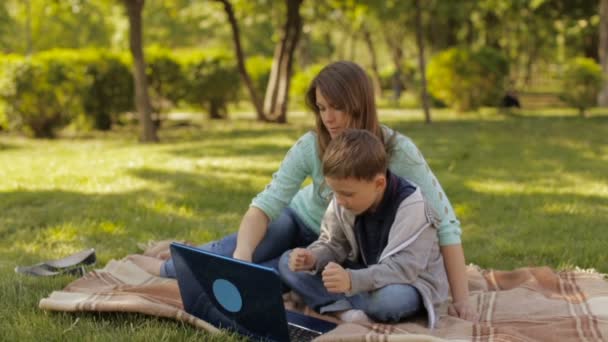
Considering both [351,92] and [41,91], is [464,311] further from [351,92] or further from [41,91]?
[41,91]

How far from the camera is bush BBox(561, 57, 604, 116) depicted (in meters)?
15.1

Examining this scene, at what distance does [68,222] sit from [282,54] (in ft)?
32.4

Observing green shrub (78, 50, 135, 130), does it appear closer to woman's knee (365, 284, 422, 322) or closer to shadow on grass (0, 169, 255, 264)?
shadow on grass (0, 169, 255, 264)

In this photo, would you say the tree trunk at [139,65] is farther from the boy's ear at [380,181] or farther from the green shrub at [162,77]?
the boy's ear at [380,181]

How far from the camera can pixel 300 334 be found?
9.61 feet

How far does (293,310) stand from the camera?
3281 millimetres

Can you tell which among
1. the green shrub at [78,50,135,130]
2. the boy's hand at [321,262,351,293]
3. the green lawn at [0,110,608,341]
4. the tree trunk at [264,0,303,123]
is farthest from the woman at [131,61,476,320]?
the tree trunk at [264,0,303,123]

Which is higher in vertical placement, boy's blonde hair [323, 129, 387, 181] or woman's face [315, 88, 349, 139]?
woman's face [315, 88, 349, 139]

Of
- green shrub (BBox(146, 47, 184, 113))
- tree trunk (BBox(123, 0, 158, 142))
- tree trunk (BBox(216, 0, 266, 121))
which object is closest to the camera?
tree trunk (BBox(123, 0, 158, 142))

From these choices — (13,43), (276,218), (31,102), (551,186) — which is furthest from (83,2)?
(13,43)

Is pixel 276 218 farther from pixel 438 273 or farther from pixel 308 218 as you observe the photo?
pixel 438 273

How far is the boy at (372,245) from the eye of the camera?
277 cm

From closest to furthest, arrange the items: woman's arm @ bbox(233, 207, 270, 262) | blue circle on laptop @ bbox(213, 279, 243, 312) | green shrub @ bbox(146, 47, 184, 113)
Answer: blue circle on laptop @ bbox(213, 279, 243, 312)
woman's arm @ bbox(233, 207, 270, 262)
green shrub @ bbox(146, 47, 184, 113)

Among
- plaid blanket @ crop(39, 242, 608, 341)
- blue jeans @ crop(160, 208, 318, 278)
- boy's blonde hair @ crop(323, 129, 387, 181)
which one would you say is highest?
boy's blonde hair @ crop(323, 129, 387, 181)
